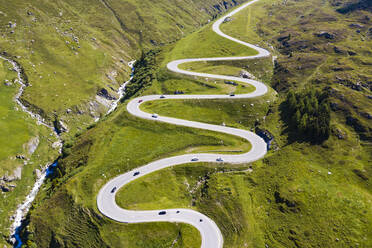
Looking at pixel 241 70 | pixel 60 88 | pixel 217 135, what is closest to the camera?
pixel 217 135

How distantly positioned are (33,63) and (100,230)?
12402 cm

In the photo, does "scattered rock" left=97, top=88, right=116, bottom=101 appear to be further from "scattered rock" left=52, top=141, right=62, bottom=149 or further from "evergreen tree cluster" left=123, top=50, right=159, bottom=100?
"scattered rock" left=52, top=141, right=62, bottom=149

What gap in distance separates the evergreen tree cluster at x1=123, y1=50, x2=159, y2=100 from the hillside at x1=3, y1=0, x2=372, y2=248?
1207 centimetres

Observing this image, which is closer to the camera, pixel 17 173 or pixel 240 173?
pixel 240 173

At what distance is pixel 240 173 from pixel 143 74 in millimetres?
106789

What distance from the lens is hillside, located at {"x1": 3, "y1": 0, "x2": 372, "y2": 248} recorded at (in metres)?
69.4

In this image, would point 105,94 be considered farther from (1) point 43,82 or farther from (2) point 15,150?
(2) point 15,150

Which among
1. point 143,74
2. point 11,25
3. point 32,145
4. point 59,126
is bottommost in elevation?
point 32,145

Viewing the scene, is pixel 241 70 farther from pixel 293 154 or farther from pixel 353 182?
pixel 353 182

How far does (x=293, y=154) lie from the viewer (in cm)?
9100

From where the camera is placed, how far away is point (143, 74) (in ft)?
543

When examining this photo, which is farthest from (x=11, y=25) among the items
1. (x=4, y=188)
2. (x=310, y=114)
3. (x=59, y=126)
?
(x=310, y=114)

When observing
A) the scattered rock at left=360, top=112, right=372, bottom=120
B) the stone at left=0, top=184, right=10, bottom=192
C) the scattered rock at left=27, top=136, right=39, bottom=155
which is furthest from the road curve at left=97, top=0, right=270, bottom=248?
the scattered rock at left=360, top=112, right=372, bottom=120

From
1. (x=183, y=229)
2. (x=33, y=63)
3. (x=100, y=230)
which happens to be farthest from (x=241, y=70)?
(x=33, y=63)
